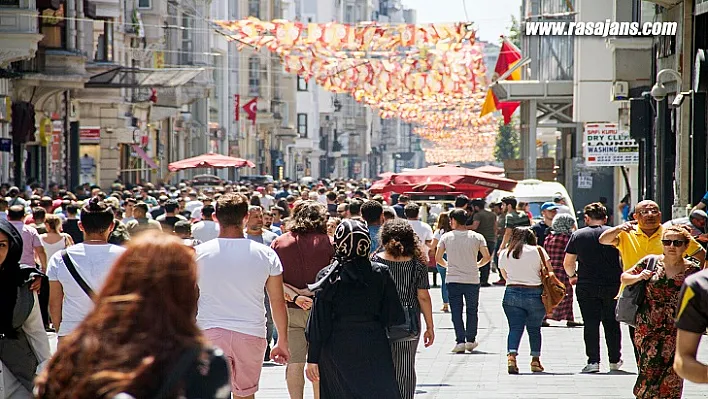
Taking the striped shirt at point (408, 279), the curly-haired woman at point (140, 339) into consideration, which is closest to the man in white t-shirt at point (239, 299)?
the striped shirt at point (408, 279)

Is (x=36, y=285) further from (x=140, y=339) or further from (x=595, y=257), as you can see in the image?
(x=595, y=257)

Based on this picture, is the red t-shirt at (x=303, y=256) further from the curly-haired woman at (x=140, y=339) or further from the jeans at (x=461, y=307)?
the curly-haired woman at (x=140, y=339)

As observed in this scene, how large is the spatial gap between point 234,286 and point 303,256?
1933mm

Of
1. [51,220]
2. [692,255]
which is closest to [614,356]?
[692,255]

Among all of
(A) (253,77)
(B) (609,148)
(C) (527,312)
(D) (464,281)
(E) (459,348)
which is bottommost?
(E) (459,348)

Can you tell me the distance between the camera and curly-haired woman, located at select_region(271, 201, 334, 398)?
32.5ft

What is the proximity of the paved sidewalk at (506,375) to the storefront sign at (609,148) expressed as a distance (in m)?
12.6

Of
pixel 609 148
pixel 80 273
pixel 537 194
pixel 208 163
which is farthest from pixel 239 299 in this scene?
pixel 208 163

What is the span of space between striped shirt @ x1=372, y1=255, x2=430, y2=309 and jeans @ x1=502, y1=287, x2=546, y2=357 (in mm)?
3687

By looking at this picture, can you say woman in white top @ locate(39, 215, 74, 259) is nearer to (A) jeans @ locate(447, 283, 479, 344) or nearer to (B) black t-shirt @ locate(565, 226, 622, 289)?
(A) jeans @ locate(447, 283, 479, 344)

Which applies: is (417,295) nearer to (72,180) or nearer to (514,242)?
(514,242)

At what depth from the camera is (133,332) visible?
3551 mm

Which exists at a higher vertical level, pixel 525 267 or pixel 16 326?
pixel 16 326

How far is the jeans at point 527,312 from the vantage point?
13062 mm
